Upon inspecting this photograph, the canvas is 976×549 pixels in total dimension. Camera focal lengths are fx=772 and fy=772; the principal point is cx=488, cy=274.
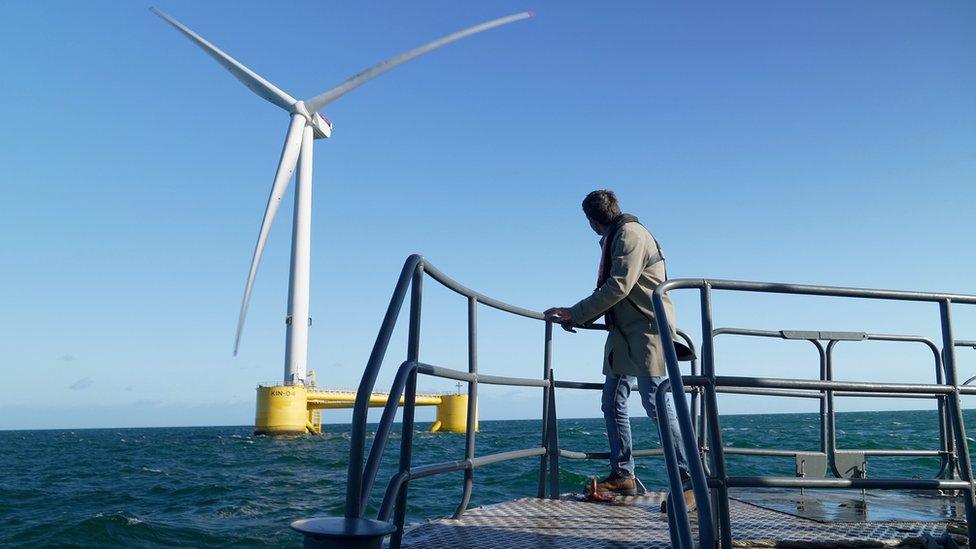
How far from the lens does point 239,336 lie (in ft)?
107

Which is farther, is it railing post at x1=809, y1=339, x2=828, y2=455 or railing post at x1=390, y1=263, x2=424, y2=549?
railing post at x1=809, y1=339, x2=828, y2=455

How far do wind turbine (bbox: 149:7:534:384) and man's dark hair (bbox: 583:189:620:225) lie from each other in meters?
24.5

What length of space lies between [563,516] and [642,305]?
1.07 m

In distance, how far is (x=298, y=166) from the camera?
122 feet

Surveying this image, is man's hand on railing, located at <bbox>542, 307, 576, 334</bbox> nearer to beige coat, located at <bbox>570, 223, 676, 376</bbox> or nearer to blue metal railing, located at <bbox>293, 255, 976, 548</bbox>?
beige coat, located at <bbox>570, 223, 676, 376</bbox>

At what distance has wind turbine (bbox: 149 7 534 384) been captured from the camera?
1171 inches

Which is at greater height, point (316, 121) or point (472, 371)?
point (316, 121)

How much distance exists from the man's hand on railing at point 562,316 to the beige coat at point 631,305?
0.07m

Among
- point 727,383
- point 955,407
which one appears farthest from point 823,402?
point 727,383

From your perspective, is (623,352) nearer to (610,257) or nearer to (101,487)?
(610,257)

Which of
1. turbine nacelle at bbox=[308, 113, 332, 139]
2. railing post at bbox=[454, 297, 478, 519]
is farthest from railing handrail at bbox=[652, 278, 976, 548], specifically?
turbine nacelle at bbox=[308, 113, 332, 139]

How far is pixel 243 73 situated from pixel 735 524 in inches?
1318

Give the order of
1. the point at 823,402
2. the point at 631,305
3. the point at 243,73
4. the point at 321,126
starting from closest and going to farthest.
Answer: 1. the point at 631,305
2. the point at 823,402
3. the point at 243,73
4. the point at 321,126

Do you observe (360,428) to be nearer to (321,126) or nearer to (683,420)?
(683,420)
